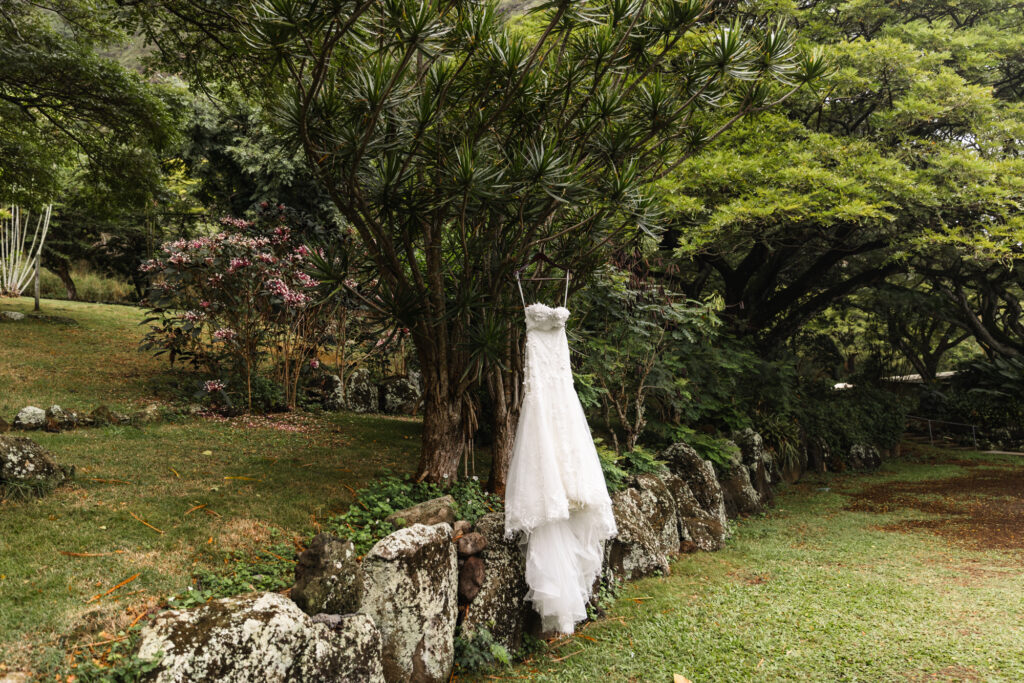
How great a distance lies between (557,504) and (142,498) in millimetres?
2617

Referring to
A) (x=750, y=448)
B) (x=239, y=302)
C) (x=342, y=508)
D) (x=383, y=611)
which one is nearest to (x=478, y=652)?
(x=383, y=611)

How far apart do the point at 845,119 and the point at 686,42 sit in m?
4.28

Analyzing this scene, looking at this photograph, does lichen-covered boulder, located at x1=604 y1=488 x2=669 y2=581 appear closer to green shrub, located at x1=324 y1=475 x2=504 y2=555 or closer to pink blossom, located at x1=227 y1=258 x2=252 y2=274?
green shrub, located at x1=324 y1=475 x2=504 y2=555

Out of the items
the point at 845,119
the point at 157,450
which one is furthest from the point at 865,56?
the point at 157,450

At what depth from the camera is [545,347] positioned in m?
3.94

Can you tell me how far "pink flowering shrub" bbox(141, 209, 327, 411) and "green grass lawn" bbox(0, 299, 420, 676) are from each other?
668mm

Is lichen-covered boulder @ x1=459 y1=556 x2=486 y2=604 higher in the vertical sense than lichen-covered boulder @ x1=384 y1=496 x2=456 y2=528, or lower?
lower

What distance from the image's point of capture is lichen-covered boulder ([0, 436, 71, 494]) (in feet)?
11.6

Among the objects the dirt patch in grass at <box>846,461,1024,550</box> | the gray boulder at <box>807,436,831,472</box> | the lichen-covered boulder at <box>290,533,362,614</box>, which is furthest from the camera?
the gray boulder at <box>807,436,831,472</box>

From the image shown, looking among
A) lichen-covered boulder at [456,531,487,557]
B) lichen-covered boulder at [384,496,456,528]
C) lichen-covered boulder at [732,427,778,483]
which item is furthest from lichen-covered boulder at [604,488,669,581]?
lichen-covered boulder at [732,427,778,483]

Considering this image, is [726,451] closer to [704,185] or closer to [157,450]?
[704,185]

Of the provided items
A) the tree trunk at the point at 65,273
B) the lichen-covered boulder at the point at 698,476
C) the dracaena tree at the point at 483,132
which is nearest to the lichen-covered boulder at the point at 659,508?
the lichen-covered boulder at the point at 698,476

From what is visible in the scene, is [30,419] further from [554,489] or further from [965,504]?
[965,504]

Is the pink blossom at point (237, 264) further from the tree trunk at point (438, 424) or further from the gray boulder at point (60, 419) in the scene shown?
the tree trunk at point (438, 424)
